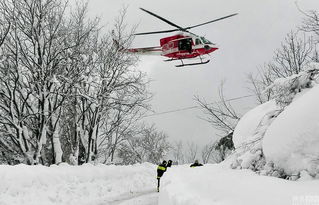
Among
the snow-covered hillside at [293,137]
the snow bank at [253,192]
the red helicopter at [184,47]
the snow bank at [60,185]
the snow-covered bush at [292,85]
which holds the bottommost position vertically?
the snow bank at [60,185]

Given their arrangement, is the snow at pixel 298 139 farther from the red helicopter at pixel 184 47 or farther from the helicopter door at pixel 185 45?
the helicopter door at pixel 185 45

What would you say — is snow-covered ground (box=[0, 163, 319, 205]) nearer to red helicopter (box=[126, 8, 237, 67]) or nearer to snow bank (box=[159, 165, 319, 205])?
snow bank (box=[159, 165, 319, 205])

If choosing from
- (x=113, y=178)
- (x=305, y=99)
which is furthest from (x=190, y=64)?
(x=305, y=99)

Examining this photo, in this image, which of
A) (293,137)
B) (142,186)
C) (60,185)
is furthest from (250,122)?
(142,186)

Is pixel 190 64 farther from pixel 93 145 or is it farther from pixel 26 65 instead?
pixel 26 65

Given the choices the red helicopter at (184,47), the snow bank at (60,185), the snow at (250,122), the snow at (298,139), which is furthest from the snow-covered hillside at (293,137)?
the red helicopter at (184,47)

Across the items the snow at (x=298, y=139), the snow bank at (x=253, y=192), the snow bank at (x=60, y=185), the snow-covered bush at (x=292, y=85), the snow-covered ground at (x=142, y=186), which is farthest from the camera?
the snow bank at (x=60, y=185)

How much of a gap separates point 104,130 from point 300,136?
1650 cm

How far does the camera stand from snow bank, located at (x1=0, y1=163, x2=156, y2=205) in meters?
9.15

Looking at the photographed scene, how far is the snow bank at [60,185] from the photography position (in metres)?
9.15

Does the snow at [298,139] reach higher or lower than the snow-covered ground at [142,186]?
higher

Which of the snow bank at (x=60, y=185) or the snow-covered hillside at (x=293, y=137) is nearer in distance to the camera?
the snow-covered hillside at (x=293, y=137)

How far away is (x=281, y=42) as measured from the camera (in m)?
20.6

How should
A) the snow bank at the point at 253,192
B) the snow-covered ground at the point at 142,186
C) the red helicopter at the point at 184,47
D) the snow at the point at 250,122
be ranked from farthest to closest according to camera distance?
the red helicopter at the point at 184,47
the snow at the point at 250,122
the snow-covered ground at the point at 142,186
the snow bank at the point at 253,192
